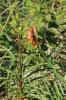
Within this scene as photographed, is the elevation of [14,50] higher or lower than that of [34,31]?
lower

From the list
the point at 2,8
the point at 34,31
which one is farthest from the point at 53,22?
the point at 2,8

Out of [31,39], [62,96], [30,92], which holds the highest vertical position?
[31,39]

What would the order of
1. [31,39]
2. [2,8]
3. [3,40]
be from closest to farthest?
[31,39]
[3,40]
[2,8]

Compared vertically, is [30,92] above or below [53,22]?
below

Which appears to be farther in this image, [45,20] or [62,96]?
[62,96]

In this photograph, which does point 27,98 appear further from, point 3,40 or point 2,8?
point 2,8

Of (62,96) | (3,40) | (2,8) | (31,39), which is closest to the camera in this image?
(31,39)

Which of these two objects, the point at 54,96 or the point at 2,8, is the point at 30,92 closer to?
the point at 54,96

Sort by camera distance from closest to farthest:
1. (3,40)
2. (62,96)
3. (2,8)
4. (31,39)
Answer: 1. (31,39)
2. (3,40)
3. (62,96)
4. (2,8)

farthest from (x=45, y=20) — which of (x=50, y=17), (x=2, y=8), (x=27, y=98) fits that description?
(x=2, y=8)
